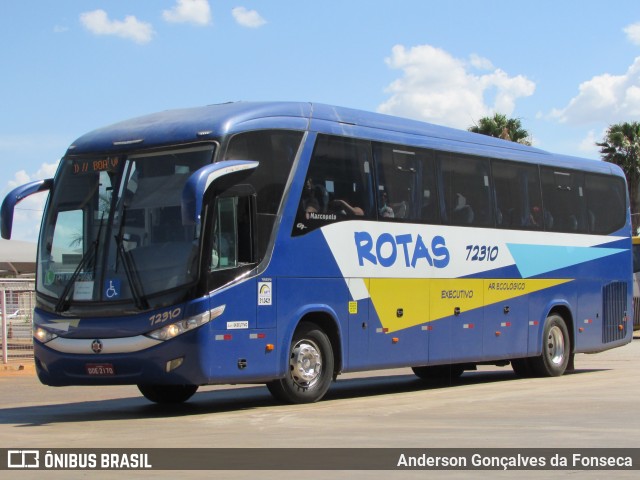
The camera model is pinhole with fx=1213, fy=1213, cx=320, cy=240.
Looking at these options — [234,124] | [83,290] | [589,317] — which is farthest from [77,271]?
[589,317]

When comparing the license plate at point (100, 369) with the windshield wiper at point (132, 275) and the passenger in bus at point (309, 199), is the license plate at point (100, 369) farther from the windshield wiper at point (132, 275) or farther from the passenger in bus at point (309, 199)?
the passenger in bus at point (309, 199)

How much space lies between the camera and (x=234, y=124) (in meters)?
14.9

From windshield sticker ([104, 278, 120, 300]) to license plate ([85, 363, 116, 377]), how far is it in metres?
0.81

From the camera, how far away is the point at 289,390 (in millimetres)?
15711

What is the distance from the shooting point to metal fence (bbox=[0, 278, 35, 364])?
85.1 ft

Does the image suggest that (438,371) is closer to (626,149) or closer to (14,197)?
(14,197)

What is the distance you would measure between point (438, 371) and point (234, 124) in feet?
28.7

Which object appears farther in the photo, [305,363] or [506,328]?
[506,328]

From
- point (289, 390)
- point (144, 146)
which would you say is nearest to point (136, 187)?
point (144, 146)

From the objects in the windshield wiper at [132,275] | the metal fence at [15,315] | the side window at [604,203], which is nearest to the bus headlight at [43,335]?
the windshield wiper at [132,275]

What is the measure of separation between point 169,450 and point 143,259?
13.3 ft

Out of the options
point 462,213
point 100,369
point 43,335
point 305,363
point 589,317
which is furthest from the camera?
point 589,317

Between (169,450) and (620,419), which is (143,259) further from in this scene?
(620,419)

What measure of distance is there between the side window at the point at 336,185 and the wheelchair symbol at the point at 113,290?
2448 millimetres
